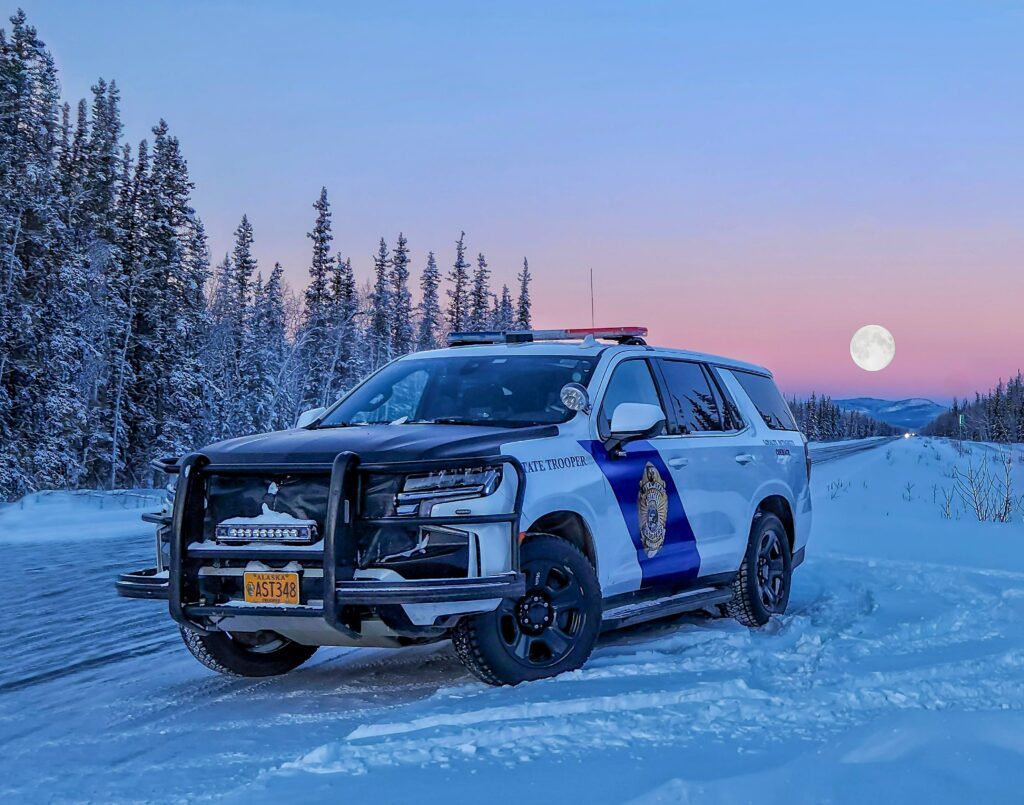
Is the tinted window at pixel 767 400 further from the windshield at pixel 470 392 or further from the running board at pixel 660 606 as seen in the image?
the windshield at pixel 470 392

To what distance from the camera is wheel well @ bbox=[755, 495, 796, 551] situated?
8.74 metres

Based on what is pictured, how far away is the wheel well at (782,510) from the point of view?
344 inches

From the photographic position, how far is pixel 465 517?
512 centimetres

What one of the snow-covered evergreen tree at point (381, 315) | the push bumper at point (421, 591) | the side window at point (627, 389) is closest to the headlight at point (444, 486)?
the push bumper at point (421, 591)

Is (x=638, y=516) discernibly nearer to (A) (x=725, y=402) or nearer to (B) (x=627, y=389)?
(B) (x=627, y=389)

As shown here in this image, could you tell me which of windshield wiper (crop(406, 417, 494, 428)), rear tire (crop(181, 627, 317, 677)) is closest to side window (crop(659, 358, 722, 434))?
windshield wiper (crop(406, 417, 494, 428))

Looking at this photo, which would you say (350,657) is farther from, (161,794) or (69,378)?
(69,378)

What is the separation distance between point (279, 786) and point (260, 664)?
96.2 inches

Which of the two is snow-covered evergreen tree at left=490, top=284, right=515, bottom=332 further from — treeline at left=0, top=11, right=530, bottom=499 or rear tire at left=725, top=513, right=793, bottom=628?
rear tire at left=725, top=513, right=793, bottom=628

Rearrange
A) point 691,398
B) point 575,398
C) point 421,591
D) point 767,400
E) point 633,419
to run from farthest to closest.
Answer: point 767,400 < point 691,398 < point 575,398 < point 633,419 < point 421,591

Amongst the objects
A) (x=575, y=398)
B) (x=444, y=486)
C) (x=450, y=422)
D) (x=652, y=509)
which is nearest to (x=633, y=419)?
(x=575, y=398)

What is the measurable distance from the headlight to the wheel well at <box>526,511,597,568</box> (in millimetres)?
739

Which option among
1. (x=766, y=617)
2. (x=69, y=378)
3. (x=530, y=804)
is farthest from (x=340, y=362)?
(x=530, y=804)

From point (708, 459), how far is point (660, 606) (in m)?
1.26
